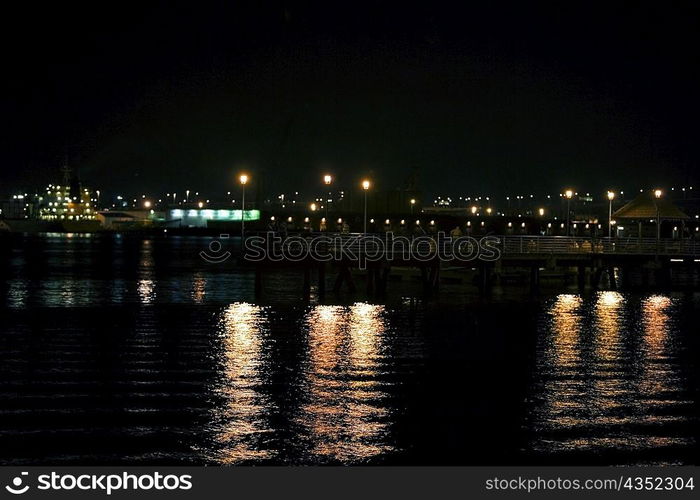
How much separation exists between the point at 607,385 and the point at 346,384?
242 inches

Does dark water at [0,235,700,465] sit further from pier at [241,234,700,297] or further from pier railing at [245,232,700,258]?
pier railing at [245,232,700,258]

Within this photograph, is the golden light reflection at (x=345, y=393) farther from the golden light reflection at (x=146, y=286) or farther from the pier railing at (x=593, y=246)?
the pier railing at (x=593, y=246)

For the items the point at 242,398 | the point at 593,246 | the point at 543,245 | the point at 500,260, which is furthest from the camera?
the point at 593,246

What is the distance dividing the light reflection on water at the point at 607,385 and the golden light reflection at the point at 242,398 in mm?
4789

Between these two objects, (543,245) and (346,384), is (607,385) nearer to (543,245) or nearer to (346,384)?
(346,384)

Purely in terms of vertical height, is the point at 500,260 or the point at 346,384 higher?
the point at 500,260

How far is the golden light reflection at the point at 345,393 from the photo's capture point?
15188 millimetres

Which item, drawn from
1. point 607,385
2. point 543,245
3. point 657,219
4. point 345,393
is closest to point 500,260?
point 543,245

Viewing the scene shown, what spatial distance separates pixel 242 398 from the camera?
61.9 ft

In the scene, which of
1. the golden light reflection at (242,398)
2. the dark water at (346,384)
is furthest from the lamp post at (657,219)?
the golden light reflection at (242,398)

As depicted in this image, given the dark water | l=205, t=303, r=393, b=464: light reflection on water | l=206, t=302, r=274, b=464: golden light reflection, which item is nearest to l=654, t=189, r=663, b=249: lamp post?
the dark water

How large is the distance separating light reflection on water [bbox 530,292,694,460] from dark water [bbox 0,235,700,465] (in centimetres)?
7

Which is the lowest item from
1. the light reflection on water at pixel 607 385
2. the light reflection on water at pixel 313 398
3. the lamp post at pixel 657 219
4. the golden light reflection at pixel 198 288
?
the light reflection on water at pixel 607 385
